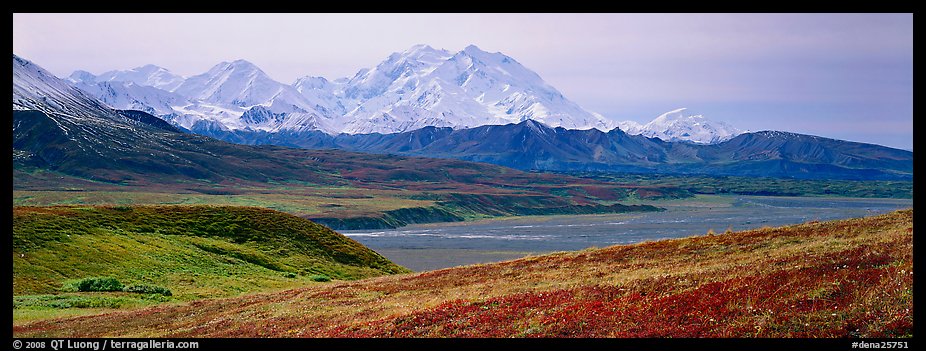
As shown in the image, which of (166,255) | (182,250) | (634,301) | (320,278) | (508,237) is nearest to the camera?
(634,301)

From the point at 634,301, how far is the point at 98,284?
3640cm

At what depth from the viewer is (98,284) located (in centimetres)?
4797

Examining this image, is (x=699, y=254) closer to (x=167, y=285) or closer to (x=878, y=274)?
(x=878, y=274)

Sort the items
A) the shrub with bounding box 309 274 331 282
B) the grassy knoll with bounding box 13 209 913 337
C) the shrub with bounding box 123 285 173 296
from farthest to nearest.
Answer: the shrub with bounding box 309 274 331 282
the shrub with bounding box 123 285 173 296
the grassy knoll with bounding box 13 209 913 337

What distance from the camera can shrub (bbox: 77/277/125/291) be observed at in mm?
47562

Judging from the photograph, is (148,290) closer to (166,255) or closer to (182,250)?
(166,255)

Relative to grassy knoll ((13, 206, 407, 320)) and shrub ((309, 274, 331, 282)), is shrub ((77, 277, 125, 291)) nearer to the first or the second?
grassy knoll ((13, 206, 407, 320))

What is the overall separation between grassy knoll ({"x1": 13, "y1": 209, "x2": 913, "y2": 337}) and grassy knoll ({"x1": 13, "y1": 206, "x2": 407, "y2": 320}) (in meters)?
11.2

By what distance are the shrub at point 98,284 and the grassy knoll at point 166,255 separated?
74cm

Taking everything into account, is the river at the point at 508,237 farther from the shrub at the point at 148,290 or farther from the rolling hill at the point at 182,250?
the shrub at the point at 148,290

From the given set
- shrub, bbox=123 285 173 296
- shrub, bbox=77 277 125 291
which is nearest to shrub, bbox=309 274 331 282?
shrub, bbox=123 285 173 296

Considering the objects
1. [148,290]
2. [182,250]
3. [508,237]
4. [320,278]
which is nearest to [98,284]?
[148,290]

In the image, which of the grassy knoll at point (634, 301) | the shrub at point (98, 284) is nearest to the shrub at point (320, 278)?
the shrub at point (98, 284)
